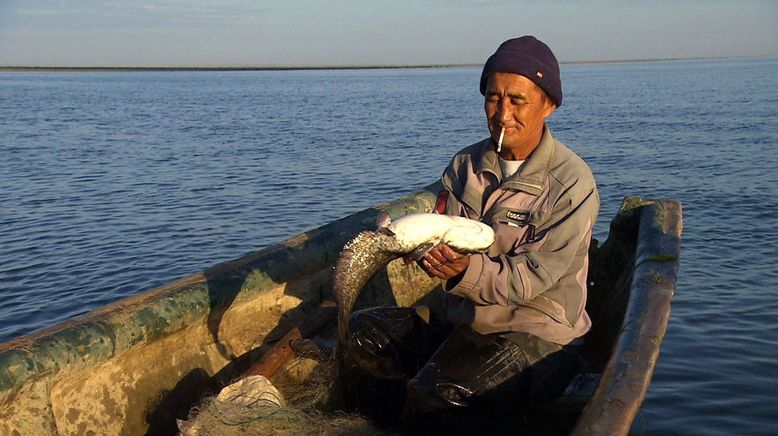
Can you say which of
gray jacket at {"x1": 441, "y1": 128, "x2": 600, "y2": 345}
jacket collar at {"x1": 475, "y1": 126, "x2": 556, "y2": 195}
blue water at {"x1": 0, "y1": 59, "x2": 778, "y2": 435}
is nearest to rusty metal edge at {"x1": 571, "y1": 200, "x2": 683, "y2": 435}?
gray jacket at {"x1": 441, "y1": 128, "x2": 600, "y2": 345}

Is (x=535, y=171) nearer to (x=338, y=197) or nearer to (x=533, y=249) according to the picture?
(x=533, y=249)

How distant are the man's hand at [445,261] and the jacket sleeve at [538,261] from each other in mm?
32

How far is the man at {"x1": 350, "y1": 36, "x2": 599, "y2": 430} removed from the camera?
3.52 metres

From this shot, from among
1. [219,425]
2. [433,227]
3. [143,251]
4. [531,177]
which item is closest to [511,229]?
[531,177]

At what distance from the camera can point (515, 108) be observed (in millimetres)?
3807

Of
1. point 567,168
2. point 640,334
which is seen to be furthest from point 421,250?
point 640,334

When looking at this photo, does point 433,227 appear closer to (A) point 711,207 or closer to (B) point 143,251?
(B) point 143,251

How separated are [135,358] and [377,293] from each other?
204 centimetres

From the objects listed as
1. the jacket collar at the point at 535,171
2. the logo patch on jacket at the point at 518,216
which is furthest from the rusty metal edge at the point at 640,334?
the jacket collar at the point at 535,171

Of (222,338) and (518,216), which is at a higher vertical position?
(518,216)

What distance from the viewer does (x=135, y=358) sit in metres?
4.10

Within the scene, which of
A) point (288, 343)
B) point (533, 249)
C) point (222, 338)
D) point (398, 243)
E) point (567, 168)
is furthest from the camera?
point (222, 338)

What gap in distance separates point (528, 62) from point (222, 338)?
2407 mm

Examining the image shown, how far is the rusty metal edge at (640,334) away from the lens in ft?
9.90
